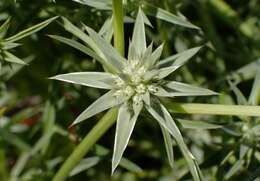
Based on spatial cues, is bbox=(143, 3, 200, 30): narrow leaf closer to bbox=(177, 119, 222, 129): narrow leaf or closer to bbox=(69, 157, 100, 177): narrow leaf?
bbox=(177, 119, 222, 129): narrow leaf

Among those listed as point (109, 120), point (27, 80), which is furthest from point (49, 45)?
point (109, 120)

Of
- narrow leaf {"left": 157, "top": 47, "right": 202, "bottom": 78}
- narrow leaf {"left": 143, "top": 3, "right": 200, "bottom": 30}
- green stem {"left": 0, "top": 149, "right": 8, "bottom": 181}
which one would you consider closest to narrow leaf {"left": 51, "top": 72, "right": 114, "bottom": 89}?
narrow leaf {"left": 157, "top": 47, "right": 202, "bottom": 78}

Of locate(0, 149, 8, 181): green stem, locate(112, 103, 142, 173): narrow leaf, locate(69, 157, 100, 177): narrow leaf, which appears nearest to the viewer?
locate(112, 103, 142, 173): narrow leaf

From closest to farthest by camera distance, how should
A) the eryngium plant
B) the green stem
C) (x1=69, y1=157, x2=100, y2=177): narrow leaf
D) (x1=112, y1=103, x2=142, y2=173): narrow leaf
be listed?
1. (x1=112, y1=103, x2=142, y2=173): narrow leaf
2. the eryngium plant
3. (x1=69, y1=157, x2=100, y2=177): narrow leaf
4. the green stem

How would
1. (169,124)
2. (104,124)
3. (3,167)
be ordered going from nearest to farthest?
1. (169,124)
2. (104,124)
3. (3,167)

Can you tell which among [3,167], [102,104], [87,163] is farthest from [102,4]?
[3,167]

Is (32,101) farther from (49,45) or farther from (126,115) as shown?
(126,115)

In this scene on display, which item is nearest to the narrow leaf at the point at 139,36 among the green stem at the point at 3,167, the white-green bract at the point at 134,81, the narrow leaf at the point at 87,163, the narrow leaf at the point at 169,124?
the white-green bract at the point at 134,81

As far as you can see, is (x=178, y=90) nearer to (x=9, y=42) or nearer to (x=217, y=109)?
(x=217, y=109)
